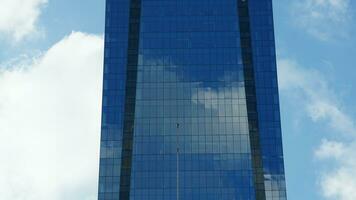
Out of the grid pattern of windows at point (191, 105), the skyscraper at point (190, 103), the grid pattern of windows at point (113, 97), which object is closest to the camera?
the grid pattern of windows at point (191, 105)

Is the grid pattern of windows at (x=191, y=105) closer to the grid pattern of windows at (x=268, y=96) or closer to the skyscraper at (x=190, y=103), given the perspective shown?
the skyscraper at (x=190, y=103)

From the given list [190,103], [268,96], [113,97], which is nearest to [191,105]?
[190,103]

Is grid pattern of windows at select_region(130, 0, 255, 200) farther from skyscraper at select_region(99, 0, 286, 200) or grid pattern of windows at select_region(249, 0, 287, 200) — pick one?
grid pattern of windows at select_region(249, 0, 287, 200)

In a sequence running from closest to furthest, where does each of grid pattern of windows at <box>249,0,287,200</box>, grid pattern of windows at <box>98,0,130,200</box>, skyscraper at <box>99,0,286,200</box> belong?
skyscraper at <box>99,0,286,200</box>, grid pattern of windows at <box>249,0,287,200</box>, grid pattern of windows at <box>98,0,130,200</box>

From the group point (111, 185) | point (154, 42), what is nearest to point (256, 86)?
point (154, 42)

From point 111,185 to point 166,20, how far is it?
122ft

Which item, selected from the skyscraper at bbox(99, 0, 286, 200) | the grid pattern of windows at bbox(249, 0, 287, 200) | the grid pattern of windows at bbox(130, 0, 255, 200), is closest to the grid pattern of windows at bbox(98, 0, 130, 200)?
the skyscraper at bbox(99, 0, 286, 200)

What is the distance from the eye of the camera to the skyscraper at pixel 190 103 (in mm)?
147250

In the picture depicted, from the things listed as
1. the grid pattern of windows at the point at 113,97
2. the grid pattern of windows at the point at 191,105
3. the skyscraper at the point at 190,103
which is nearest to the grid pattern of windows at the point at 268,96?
the skyscraper at the point at 190,103

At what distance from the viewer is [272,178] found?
14712 cm

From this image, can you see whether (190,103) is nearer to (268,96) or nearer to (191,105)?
(191,105)

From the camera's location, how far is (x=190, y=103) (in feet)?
504

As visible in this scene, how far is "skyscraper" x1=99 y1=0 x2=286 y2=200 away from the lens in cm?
14725

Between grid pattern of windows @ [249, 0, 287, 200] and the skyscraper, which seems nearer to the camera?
the skyscraper
